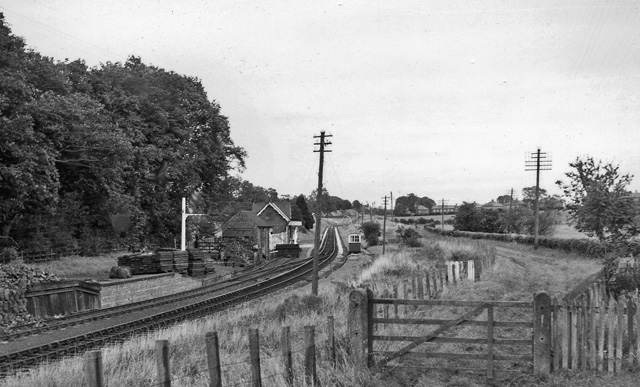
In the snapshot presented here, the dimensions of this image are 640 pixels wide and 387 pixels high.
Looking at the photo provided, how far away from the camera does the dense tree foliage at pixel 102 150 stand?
2517 centimetres

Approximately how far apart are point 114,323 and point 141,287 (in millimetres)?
9105

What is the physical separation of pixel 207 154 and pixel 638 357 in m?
39.8

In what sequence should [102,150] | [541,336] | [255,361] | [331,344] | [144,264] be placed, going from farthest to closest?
[144,264], [102,150], [331,344], [541,336], [255,361]

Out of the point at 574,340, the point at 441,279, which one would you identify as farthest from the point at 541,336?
the point at 441,279

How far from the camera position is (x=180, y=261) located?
3516 centimetres

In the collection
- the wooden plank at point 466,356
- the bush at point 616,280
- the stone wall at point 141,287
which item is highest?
the bush at point 616,280

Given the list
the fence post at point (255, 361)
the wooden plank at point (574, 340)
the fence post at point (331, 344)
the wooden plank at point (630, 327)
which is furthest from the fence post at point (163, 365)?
the wooden plank at point (630, 327)

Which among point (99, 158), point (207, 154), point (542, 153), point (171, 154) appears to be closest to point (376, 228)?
point (542, 153)

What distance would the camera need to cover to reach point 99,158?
98.8ft

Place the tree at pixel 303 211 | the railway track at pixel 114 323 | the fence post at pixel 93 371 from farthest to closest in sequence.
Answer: the tree at pixel 303 211 → the railway track at pixel 114 323 → the fence post at pixel 93 371

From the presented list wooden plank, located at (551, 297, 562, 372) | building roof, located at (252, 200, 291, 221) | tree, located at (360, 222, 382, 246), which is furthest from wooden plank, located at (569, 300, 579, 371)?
tree, located at (360, 222, 382, 246)

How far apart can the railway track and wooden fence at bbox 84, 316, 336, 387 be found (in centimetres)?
603

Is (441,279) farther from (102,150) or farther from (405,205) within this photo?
(405,205)

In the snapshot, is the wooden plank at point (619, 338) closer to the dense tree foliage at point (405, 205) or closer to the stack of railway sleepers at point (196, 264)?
the stack of railway sleepers at point (196, 264)
